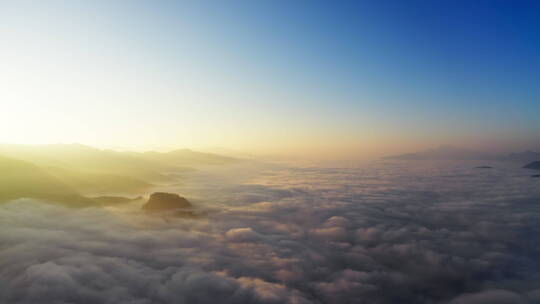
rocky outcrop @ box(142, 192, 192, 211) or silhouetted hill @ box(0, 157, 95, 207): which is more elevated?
silhouetted hill @ box(0, 157, 95, 207)

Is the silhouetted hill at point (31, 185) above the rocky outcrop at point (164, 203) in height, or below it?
above

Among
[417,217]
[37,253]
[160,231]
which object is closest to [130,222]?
[160,231]

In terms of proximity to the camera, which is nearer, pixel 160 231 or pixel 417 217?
pixel 160 231

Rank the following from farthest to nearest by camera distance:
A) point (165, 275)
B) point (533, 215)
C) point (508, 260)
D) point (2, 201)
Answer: point (533, 215), point (2, 201), point (508, 260), point (165, 275)

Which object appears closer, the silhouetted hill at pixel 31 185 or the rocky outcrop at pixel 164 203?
the rocky outcrop at pixel 164 203

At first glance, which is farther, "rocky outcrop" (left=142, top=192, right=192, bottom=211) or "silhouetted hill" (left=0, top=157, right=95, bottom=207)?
"silhouetted hill" (left=0, top=157, right=95, bottom=207)

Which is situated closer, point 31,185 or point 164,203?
point 164,203

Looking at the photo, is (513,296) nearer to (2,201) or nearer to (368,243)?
(368,243)

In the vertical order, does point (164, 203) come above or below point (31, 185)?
below
